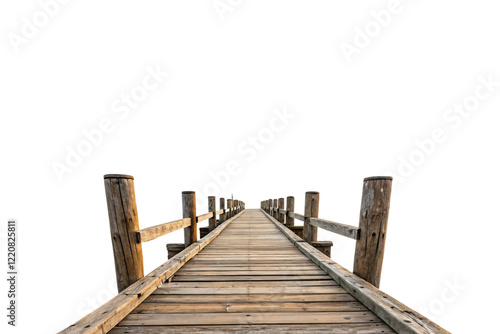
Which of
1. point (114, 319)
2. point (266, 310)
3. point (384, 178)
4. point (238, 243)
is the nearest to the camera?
point (114, 319)

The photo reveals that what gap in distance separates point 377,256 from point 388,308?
60 cm

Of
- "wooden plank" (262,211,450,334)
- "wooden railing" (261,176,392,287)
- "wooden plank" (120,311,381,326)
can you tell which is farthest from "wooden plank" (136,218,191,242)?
"wooden railing" (261,176,392,287)

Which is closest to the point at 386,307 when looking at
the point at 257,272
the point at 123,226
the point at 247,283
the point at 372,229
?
the point at 372,229

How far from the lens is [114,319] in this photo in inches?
55.5

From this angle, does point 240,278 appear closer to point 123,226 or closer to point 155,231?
point 155,231

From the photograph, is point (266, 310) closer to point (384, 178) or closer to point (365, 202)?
point (365, 202)

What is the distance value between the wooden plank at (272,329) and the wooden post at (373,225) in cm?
64

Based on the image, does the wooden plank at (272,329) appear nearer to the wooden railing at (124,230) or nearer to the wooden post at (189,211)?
the wooden railing at (124,230)


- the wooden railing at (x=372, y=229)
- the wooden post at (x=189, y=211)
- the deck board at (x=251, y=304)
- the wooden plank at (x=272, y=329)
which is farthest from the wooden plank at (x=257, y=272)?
the wooden post at (x=189, y=211)

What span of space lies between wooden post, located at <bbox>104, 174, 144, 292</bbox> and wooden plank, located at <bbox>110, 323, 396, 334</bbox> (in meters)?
0.65

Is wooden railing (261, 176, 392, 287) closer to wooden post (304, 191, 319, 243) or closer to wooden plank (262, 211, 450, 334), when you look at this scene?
wooden plank (262, 211, 450, 334)

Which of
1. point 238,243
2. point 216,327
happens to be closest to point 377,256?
point 216,327

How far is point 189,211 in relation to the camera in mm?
3604

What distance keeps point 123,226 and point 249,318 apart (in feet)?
4.67
